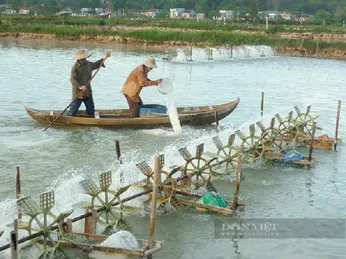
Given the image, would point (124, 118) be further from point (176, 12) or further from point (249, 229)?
point (176, 12)

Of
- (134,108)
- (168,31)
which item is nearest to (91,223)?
(134,108)

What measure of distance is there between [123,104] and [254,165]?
29.5ft

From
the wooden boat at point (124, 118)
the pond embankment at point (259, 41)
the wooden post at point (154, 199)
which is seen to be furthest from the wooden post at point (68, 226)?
the pond embankment at point (259, 41)

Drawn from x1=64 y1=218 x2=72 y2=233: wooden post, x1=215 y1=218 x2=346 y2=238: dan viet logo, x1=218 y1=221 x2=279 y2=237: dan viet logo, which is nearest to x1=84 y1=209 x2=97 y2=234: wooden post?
x1=64 y1=218 x2=72 y2=233: wooden post

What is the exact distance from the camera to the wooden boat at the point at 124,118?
16.1 meters

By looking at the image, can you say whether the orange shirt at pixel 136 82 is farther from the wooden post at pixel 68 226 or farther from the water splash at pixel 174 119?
the wooden post at pixel 68 226

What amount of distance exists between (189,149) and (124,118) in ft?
10.0

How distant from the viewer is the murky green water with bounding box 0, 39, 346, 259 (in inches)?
371

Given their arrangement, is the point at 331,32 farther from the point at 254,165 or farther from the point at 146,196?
the point at 146,196

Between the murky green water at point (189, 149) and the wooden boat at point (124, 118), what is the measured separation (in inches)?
9.3

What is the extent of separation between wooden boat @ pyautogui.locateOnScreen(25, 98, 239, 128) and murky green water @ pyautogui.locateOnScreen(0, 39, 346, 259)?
24 cm

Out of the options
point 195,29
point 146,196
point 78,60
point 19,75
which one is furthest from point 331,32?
point 146,196

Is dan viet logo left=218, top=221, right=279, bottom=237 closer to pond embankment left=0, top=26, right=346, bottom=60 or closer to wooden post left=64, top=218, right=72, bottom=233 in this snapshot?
wooden post left=64, top=218, right=72, bottom=233

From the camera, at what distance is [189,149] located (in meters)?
13.8
